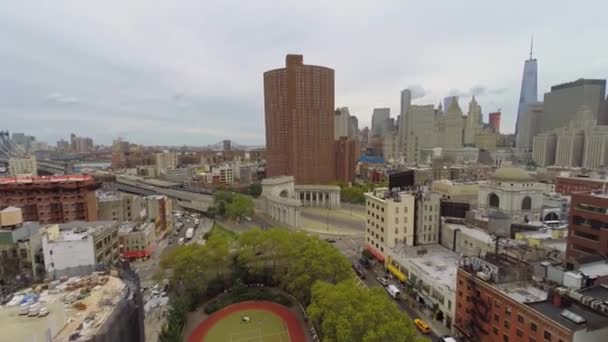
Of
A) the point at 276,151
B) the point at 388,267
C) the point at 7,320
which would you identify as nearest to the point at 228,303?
the point at 7,320

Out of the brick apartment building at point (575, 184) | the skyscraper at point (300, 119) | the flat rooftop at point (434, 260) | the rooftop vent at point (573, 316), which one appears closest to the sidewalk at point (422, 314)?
the flat rooftop at point (434, 260)

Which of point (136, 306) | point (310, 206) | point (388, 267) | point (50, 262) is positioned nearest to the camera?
point (136, 306)

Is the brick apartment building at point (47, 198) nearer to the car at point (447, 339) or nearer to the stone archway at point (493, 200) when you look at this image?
the car at point (447, 339)

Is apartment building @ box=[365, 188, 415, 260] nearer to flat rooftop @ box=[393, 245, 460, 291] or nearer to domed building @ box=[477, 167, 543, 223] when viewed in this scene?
flat rooftop @ box=[393, 245, 460, 291]

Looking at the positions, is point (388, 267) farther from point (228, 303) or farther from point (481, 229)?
point (228, 303)

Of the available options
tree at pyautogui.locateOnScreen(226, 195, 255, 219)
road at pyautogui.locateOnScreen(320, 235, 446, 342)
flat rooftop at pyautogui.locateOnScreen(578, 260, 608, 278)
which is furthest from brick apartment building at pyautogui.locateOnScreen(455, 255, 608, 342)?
tree at pyautogui.locateOnScreen(226, 195, 255, 219)
